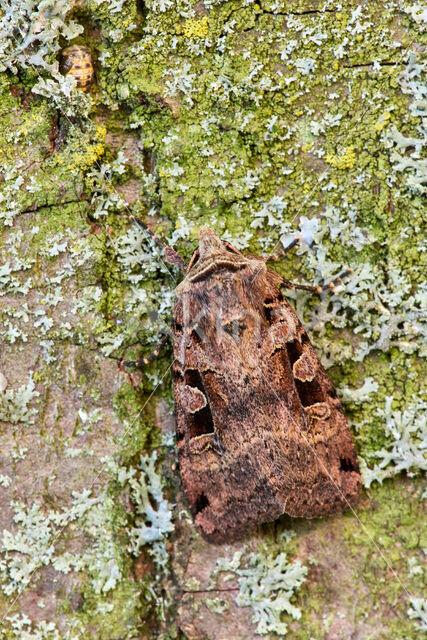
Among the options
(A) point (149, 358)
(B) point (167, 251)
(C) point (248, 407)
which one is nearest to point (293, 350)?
(C) point (248, 407)

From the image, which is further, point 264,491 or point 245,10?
point 245,10

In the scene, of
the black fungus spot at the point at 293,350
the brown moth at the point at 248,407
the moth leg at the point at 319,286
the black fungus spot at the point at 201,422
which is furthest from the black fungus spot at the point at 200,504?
the moth leg at the point at 319,286

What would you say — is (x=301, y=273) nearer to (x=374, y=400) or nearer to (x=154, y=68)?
(x=374, y=400)

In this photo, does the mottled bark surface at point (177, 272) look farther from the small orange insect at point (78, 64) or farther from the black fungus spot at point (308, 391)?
the black fungus spot at point (308, 391)

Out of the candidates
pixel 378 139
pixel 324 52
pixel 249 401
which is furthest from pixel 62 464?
pixel 324 52

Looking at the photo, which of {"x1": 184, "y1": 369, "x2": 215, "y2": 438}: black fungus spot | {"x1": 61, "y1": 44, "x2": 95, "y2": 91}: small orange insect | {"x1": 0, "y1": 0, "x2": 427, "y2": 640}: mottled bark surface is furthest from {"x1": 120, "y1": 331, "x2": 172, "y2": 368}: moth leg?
{"x1": 61, "y1": 44, "x2": 95, "y2": 91}: small orange insect

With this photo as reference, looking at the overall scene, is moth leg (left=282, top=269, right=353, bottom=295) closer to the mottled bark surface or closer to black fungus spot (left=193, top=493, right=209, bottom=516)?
the mottled bark surface
